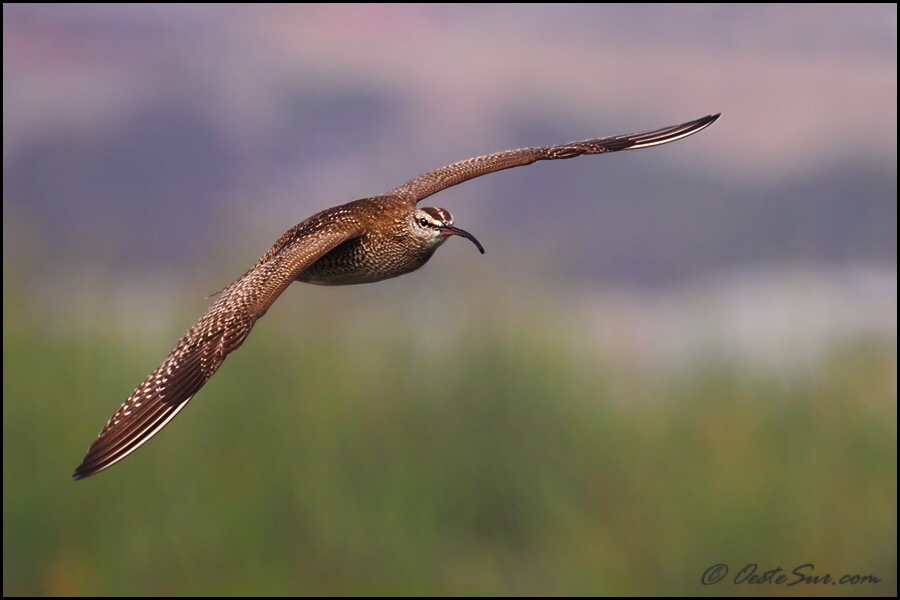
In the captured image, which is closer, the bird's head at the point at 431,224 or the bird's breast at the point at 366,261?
the bird's head at the point at 431,224

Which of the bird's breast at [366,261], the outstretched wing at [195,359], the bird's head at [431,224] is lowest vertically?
the outstretched wing at [195,359]

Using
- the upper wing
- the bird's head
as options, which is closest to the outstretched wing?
the bird's head

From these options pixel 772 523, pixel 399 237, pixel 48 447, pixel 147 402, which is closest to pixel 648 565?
pixel 772 523

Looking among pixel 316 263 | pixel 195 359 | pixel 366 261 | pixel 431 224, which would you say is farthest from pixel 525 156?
pixel 195 359

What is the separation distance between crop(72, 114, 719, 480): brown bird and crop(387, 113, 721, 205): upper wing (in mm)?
11

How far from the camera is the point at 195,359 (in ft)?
34.4

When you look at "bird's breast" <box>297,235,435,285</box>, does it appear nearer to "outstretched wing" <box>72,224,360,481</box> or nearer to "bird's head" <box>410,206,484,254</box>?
"bird's head" <box>410,206,484,254</box>

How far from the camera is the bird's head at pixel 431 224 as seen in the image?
12391 millimetres

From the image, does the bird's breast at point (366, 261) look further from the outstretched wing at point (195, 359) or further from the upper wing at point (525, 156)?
the outstretched wing at point (195, 359)

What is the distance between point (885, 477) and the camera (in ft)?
91.8

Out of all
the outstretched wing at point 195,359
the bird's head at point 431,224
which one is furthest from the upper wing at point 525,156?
the outstretched wing at point 195,359

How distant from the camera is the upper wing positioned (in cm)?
1325

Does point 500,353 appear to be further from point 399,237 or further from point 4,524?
point 399,237

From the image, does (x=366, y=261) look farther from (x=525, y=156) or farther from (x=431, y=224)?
(x=525, y=156)
